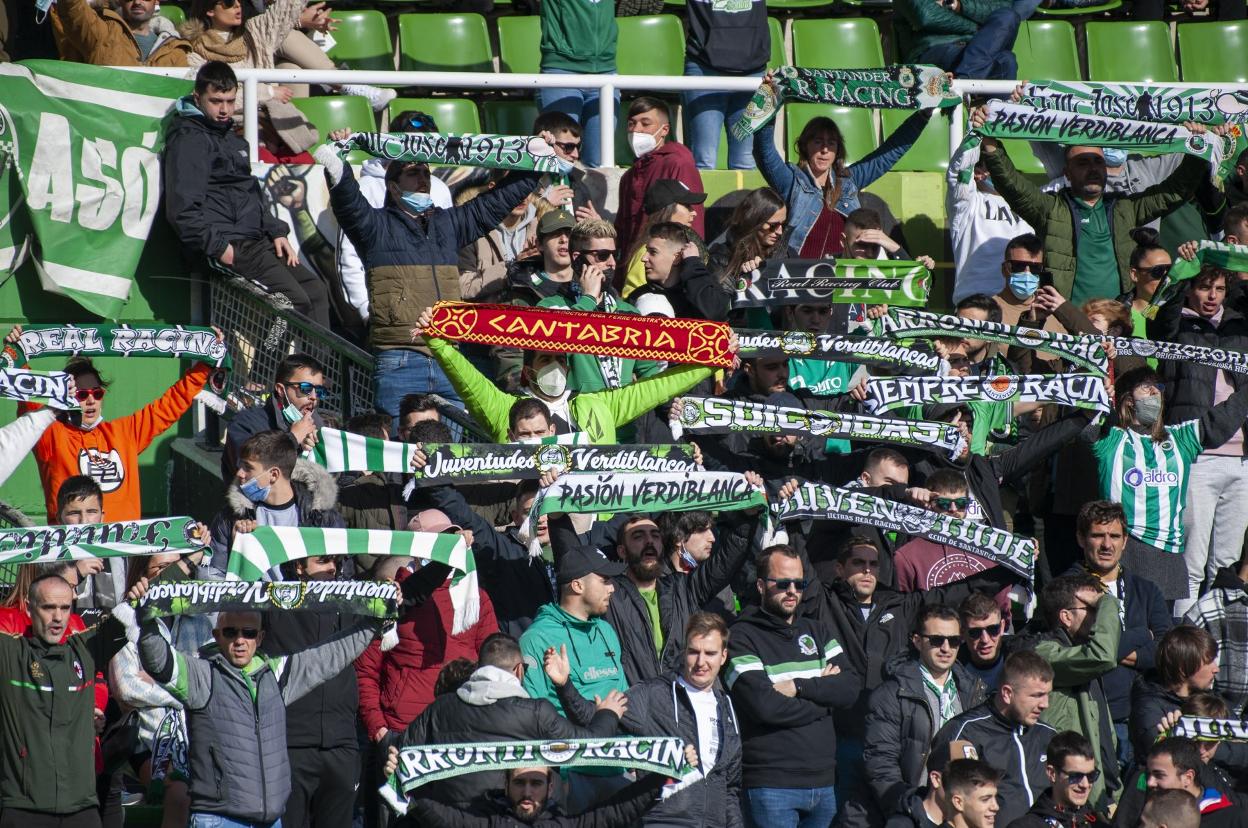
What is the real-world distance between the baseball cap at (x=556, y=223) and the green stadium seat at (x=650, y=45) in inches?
173

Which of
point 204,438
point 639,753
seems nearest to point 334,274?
point 204,438

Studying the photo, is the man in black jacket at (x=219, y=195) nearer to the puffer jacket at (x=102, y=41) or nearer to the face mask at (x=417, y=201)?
the face mask at (x=417, y=201)

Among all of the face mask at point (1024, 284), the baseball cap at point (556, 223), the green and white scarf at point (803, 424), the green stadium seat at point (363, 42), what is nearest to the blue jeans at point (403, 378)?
the baseball cap at point (556, 223)

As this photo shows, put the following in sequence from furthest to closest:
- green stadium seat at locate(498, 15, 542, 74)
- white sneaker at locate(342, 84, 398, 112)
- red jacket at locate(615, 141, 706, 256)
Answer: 1. green stadium seat at locate(498, 15, 542, 74)
2. white sneaker at locate(342, 84, 398, 112)
3. red jacket at locate(615, 141, 706, 256)

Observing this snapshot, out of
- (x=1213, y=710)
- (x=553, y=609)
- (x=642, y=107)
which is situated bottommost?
(x=1213, y=710)

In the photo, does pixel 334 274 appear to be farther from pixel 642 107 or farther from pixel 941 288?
pixel 941 288

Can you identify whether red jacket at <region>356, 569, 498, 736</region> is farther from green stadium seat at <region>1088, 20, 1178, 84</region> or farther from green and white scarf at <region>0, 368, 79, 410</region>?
green stadium seat at <region>1088, 20, 1178, 84</region>

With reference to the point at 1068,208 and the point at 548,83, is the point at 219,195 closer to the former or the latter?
the point at 548,83

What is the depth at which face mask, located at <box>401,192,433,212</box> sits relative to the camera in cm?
1119

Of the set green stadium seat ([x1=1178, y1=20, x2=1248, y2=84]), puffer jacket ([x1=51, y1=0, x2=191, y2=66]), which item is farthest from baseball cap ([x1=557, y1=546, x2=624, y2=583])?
green stadium seat ([x1=1178, y1=20, x2=1248, y2=84])

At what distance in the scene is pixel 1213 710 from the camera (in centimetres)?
898

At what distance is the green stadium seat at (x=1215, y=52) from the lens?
52.1ft

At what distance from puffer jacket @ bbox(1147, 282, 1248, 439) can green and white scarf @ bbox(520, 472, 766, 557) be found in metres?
3.03

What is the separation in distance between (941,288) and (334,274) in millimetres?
3869
